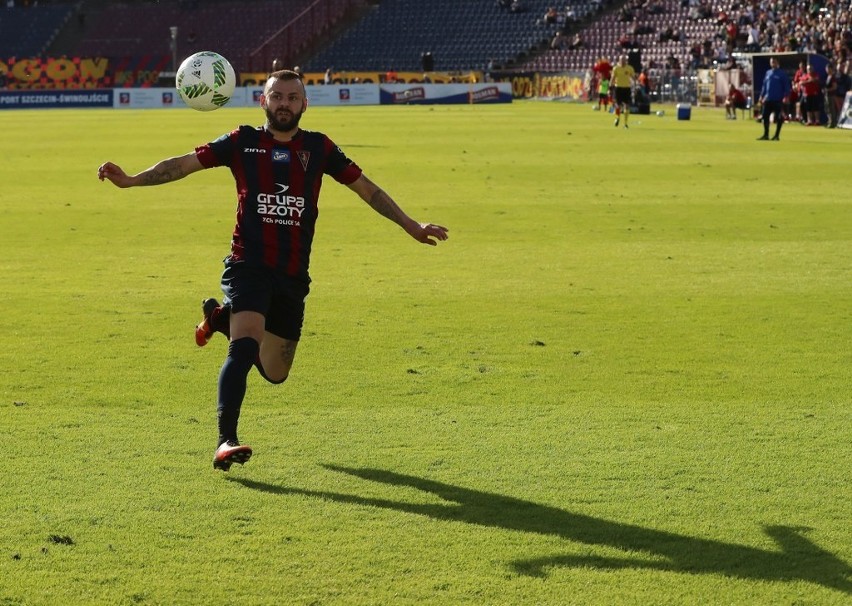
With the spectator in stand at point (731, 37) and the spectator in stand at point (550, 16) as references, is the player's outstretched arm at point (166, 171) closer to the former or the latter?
the spectator in stand at point (731, 37)

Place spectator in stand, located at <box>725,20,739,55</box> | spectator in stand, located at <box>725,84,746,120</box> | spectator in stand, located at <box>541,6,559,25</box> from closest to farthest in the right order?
1. spectator in stand, located at <box>725,84,746,120</box>
2. spectator in stand, located at <box>725,20,739,55</box>
3. spectator in stand, located at <box>541,6,559,25</box>

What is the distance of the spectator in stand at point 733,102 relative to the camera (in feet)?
152

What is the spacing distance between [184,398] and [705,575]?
386 cm

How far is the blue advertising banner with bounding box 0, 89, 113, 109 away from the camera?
64438 millimetres

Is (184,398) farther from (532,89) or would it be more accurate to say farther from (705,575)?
(532,89)

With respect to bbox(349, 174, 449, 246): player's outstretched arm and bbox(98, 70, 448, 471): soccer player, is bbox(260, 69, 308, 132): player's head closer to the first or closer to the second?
bbox(98, 70, 448, 471): soccer player

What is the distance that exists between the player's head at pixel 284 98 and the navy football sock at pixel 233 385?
1.15m

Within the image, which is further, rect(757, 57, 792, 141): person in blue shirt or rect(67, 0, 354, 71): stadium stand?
rect(67, 0, 354, 71): stadium stand

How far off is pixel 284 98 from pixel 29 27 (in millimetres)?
81927

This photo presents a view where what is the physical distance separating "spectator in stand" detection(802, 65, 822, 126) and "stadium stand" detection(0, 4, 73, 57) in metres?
53.5

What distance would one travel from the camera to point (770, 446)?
696 cm

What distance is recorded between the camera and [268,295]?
680 cm

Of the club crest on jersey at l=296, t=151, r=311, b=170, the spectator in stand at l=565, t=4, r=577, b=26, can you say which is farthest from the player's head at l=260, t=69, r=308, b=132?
the spectator in stand at l=565, t=4, r=577, b=26

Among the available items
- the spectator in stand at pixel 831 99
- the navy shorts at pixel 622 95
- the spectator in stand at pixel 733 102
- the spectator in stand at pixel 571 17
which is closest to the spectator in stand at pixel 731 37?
the spectator in stand at pixel 733 102
